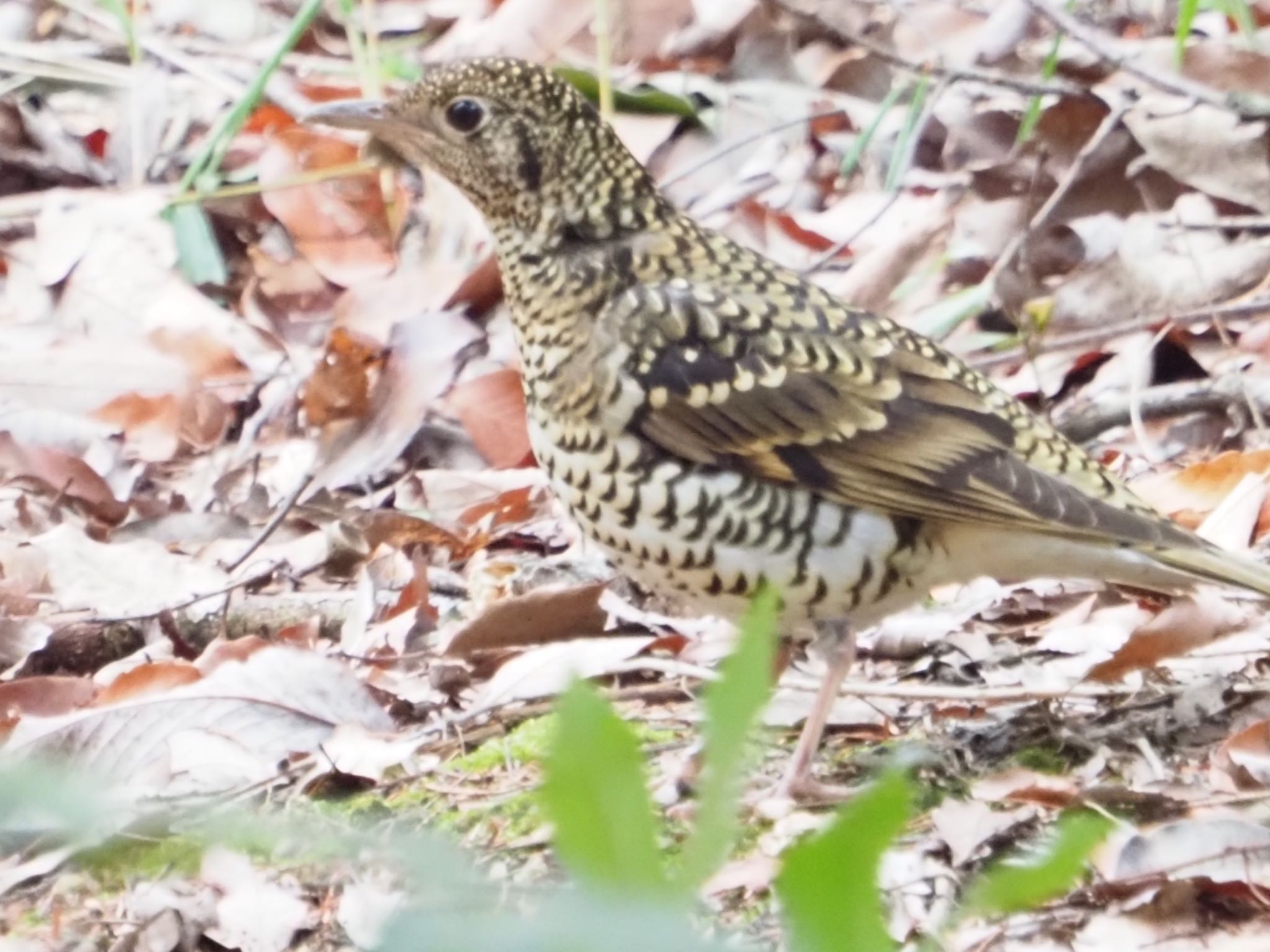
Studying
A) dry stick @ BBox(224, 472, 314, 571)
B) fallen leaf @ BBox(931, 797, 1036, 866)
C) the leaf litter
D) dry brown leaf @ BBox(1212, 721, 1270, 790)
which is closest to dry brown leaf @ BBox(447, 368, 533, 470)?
the leaf litter

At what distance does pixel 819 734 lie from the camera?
326 cm

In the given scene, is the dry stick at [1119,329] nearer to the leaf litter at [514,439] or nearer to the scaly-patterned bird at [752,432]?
the leaf litter at [514,439]

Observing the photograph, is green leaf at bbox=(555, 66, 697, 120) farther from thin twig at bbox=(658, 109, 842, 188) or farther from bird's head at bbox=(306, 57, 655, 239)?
bird's head at bbox=(306, 57, 655, 239)

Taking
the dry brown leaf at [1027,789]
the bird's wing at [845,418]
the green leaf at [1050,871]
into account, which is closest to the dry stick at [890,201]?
the bird's wing at [845,418]

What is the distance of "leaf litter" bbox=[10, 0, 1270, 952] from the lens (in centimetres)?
291

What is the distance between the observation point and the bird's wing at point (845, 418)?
3.32 m

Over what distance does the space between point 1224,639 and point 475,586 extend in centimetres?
175

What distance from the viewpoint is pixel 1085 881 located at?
239cm

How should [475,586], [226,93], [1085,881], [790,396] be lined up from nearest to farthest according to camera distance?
[1085,881], [790,396], [475,586], [226,93]

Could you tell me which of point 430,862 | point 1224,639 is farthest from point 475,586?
point 430,862

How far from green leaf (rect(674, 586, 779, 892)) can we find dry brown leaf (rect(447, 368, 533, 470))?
4.43m

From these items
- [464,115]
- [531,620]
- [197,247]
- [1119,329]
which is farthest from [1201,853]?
[197,247]

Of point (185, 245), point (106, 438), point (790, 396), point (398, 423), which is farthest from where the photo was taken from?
point (185, 245)

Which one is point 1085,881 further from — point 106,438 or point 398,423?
point 106,438
